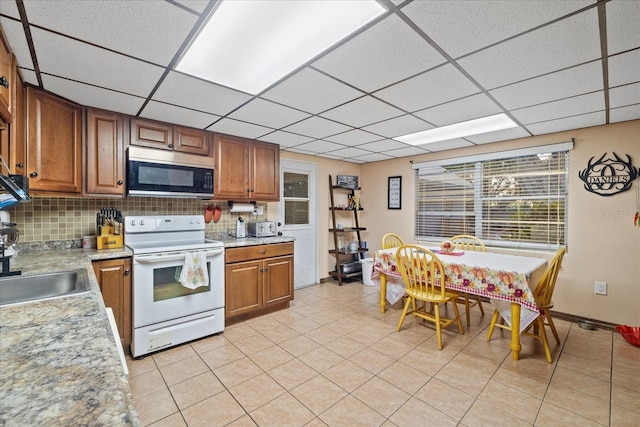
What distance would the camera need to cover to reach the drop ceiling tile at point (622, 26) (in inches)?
50.9

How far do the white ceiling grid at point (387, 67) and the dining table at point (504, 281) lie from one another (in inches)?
54.5

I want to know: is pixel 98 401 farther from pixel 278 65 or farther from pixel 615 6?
pixel 615 6

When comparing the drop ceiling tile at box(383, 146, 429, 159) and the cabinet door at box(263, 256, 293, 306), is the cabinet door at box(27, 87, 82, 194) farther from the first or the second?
the drop ceiling tile at box(383, 146, 429, 159)

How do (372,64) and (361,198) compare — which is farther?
(361,198)

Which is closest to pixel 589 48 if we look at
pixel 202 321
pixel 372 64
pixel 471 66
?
pixel 471 66

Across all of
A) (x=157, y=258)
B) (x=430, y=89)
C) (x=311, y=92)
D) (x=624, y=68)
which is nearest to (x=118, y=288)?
(x=157, y=258)

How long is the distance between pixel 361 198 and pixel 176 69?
4066mm

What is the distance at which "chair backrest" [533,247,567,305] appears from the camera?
247 centimetres

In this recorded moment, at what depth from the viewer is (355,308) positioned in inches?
146

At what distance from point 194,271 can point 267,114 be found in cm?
159

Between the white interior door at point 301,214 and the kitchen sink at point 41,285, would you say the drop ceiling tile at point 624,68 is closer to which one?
the kitchen sink at point 41,285

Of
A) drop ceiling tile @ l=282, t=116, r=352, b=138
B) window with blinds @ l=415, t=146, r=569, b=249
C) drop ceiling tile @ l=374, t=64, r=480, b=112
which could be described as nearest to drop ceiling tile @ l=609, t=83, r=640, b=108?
window with blinds @ l=415, t=146, r=569, b=249

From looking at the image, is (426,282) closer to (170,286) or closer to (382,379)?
(382,379)

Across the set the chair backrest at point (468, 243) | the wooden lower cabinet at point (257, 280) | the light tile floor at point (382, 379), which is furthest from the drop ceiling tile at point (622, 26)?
the wooden lower cabinet at point (257, 280)
